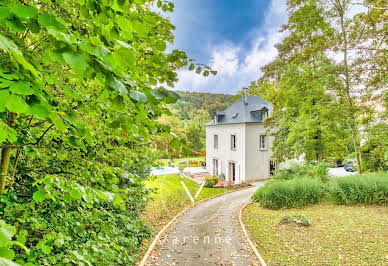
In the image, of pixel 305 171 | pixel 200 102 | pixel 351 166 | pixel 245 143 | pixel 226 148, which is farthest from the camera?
pixel 200 102

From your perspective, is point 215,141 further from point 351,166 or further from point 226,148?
point 351,166

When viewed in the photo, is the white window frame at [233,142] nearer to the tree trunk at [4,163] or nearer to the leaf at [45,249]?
the leaf at [45,249]

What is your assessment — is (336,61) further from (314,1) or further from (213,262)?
(213,262)

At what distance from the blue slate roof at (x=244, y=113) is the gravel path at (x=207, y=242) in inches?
374

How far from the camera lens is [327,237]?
5.83m

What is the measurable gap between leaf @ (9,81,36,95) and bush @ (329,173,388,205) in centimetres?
1069

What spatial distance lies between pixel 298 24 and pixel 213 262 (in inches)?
402

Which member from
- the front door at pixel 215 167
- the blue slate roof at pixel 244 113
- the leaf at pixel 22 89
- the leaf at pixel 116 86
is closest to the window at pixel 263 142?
the blue slate roof at pixel 244 113

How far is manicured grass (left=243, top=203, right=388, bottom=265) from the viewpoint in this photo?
4.83 metres

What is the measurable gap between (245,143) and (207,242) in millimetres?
11510

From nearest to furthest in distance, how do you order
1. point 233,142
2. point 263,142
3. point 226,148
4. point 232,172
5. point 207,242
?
point 207,242
point 263,142
point 233,142
point 232,172
point 226,148

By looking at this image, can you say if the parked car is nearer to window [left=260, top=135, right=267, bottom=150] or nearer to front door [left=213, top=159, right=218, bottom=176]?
window [left=260, top=135, right=267, bottom=150]

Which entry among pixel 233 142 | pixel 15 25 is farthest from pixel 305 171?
pixel 15 25

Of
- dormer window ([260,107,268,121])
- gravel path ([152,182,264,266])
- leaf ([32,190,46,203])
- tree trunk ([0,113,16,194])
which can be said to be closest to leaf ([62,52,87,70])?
leaf ([32,190,46,203])
